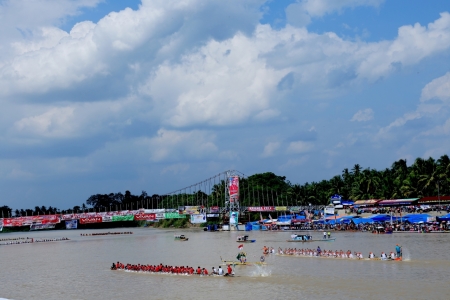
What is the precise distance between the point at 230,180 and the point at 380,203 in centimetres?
3535

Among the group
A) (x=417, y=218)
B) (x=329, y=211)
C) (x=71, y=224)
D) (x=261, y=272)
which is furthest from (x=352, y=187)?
(x=261, y=272)

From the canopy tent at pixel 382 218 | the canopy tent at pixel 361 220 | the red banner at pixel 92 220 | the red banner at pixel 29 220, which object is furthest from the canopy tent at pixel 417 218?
the red banner at pixel 29 220

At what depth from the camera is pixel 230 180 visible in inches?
4678

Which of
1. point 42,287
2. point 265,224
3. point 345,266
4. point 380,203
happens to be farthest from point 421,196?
point 42,287

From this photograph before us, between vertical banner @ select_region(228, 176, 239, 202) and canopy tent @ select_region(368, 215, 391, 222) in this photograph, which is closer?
canopy tent @ select_region(368, 215, 391, 222)

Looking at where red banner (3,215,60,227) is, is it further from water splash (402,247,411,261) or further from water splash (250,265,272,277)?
water splash (402,247,411,261)

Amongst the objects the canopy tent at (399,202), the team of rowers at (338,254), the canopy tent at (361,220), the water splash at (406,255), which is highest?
the canopy tent at (399,202)

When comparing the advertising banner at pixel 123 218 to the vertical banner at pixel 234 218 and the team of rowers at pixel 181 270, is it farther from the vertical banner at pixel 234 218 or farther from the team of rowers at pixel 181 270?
the team of rowers at pixel 181 270

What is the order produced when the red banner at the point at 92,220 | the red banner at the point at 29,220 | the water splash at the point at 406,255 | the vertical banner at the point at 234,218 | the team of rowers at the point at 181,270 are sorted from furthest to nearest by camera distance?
the red banner at the point at 92,220
the red banner at the point at 29,220
the vertical banner at the point at 234,218
the water splash at the point at 406,255
the team of rowers at the point at 181,270

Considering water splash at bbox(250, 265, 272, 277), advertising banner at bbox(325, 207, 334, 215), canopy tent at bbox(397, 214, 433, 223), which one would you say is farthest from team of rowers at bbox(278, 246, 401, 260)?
advertising banner at bbox(325, 207, 334, 215)

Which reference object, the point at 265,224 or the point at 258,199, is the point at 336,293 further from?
the point at 258,199

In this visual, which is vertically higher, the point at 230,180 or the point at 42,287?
the point at 230,180

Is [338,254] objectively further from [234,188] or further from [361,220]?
[234,188]

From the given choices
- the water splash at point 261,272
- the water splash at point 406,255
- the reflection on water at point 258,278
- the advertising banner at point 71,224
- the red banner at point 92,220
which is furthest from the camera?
the advertising banner at point 71,224
